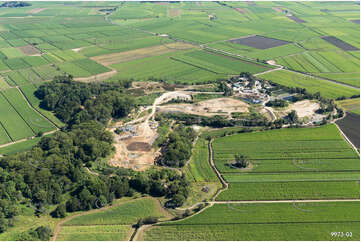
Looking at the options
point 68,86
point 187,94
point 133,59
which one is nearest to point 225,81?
point 187,94

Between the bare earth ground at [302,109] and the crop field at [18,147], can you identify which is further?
the bare earth ground at [302,109]

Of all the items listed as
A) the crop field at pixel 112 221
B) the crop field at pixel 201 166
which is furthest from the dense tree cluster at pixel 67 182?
the crop field at pixel 201 166

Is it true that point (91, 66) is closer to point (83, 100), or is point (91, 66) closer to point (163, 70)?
point (163, 70)

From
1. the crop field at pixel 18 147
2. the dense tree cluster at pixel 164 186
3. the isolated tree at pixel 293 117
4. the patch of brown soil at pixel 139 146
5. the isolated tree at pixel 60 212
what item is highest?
the isolated tree at pixel 293 117

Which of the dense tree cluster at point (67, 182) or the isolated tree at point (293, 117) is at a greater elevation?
the isolated tree at point (293, 117)

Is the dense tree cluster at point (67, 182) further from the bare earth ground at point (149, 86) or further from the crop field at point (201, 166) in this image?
the bare earth ground at point (149, 86)

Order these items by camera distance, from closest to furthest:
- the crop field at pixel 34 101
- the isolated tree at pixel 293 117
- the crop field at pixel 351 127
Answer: the crop field at pixel 351 127, the isolated tree at pixel 293 117, the crop field at pixel 34 101

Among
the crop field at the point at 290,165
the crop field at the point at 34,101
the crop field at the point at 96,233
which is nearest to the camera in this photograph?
the crop field at the point at 96,233
